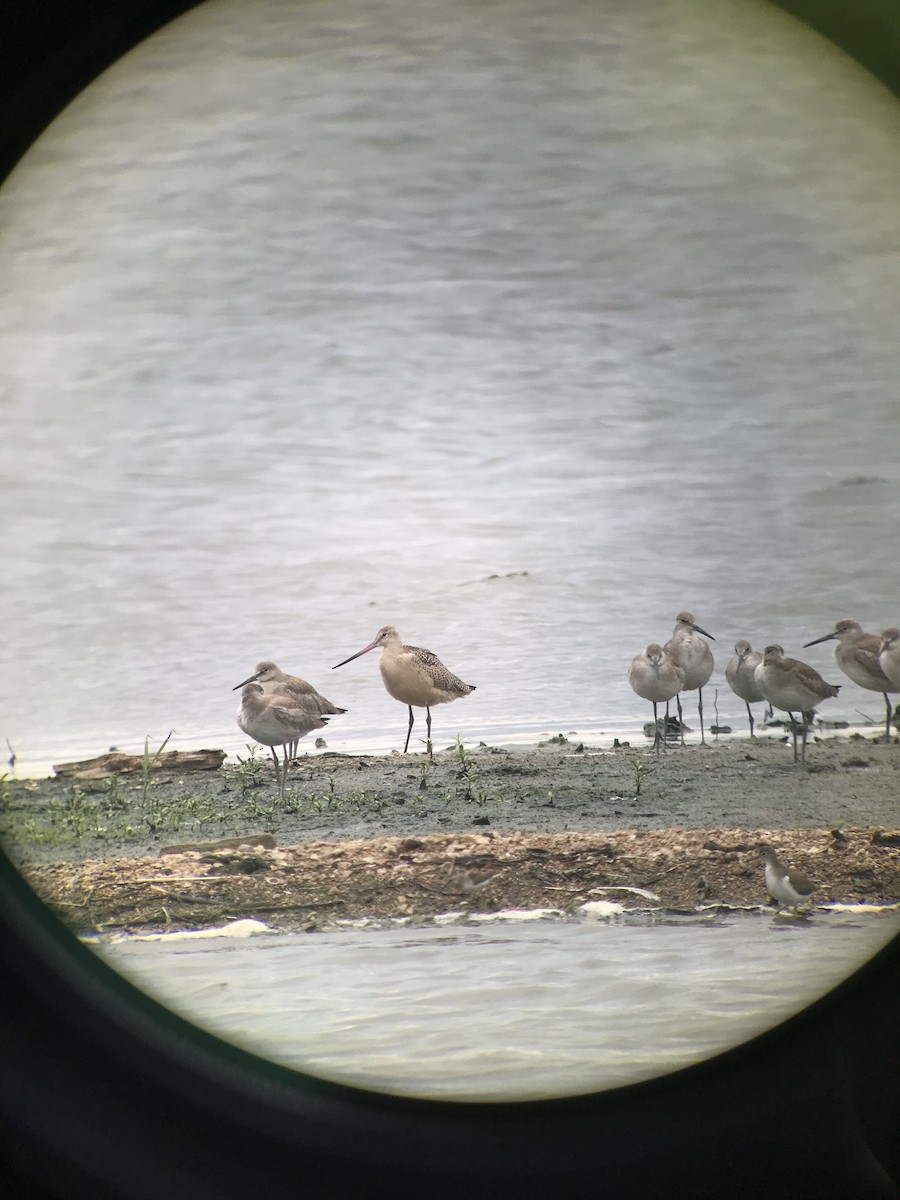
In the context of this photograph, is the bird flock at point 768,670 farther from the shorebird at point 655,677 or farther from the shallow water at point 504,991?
the shallow water at point 504,991

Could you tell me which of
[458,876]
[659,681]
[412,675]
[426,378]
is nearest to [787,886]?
[659,681]

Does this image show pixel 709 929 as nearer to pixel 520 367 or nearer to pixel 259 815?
pixel 259 815

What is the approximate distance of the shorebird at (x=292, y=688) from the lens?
1429 mm

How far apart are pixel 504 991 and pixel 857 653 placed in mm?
675

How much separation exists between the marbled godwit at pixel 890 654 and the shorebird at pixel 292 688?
76cm

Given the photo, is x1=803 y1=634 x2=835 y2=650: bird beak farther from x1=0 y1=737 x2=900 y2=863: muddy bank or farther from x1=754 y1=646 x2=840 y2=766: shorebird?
x1=0 y1=737 x2=900 y2=863: muddy bank

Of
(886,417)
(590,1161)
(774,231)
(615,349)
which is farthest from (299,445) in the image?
(590,1161)

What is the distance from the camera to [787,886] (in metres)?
1.32

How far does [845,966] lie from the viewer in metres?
1.23

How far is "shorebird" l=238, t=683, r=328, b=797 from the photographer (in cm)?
141

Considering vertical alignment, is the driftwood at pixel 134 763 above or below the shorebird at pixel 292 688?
below

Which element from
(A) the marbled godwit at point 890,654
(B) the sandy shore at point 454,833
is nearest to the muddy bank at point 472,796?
(B) the sandy shore at point 454,833

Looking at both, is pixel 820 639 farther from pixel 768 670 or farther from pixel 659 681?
pixel 659 681

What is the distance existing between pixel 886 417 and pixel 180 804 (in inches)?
44.6
